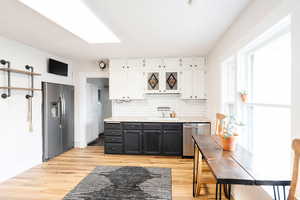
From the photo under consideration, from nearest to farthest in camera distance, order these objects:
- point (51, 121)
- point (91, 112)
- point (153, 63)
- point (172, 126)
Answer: point (51, 121)
point (172, 126)
point (153, 63)
point (91, 112)

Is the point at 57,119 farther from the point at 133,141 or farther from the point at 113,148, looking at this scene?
the point at 133,141

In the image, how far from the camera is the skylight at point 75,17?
6.64ft

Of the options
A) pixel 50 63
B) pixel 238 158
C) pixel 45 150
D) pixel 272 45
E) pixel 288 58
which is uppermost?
pixel 50 63

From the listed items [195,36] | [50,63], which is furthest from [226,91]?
[50,63]

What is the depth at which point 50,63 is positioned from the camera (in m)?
4.18

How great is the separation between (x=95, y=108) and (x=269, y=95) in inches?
204

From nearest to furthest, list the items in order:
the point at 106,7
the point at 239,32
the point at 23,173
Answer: the point at 106,7 → the point at 239,32 → the point at 23,173

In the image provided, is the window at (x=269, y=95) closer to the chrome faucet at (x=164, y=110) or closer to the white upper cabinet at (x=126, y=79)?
the chrome faucet at (x=164, y=110)

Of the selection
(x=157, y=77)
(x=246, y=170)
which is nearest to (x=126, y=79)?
(x=157, y=77)

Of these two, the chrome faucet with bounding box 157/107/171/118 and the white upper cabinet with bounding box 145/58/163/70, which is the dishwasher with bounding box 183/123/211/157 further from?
the white upper cabinet with bounding box 145/58/163/70

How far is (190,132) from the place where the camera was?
4195mm

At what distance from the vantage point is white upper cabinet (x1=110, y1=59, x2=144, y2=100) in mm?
4766

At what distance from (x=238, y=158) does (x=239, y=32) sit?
1613mm

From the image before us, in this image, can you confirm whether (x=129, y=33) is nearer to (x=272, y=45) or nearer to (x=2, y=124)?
(x=272, y=45)
